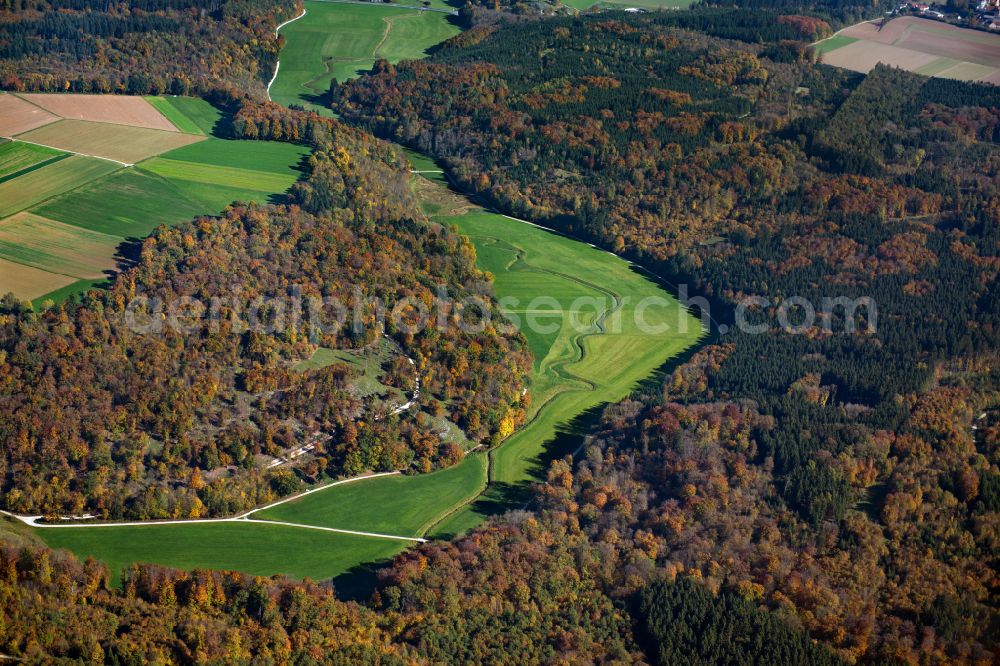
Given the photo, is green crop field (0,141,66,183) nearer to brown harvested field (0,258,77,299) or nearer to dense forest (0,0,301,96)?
dense forest (0,0,301,96)

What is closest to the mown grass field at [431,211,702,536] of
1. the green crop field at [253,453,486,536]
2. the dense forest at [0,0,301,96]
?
the green crop field at [253,453,486,536]

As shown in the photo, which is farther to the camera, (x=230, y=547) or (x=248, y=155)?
(x=248, y=155)

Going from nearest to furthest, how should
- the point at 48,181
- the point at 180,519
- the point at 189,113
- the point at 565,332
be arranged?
the point at 180,519 < the point at 565,332 < the point at 48,181 < the point at 189,113

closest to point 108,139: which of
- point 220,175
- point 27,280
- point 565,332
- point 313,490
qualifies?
point 220,175

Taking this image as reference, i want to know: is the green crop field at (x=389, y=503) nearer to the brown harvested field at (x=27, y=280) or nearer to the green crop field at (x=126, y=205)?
the brown harvested field at (x=27, y=280)

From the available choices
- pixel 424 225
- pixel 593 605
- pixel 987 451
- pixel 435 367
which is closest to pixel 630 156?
pixel 424 225

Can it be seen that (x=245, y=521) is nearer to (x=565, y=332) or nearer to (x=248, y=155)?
(x=565, y=332)

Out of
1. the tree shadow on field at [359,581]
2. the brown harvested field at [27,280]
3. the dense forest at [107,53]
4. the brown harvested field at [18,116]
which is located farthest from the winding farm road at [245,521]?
the dense forest at [107,53]
